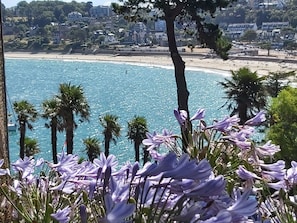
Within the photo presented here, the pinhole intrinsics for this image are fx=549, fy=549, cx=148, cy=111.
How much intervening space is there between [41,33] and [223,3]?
97.6 m

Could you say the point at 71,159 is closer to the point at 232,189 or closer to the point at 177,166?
the point at 232,189

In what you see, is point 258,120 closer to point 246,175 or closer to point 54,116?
point 246,175

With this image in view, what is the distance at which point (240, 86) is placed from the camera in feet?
55.0

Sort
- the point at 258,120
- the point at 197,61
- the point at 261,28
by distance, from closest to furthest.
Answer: the point at 258,120
the point at 197,61
the point at 261,28

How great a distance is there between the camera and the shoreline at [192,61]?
58.5m

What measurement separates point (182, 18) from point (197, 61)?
55.9 metres

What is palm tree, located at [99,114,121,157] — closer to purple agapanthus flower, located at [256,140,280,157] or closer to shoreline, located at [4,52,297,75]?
purple agapanthus flower, located at [256,140,280,157]

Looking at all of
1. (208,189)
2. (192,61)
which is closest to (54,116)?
(208,189)

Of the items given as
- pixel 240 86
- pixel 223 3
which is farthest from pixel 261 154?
pixel 240 86

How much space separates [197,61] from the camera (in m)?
69.2

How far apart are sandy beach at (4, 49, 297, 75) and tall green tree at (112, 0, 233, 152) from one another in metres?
35.4

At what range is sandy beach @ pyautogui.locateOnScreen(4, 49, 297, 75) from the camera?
2304 inches

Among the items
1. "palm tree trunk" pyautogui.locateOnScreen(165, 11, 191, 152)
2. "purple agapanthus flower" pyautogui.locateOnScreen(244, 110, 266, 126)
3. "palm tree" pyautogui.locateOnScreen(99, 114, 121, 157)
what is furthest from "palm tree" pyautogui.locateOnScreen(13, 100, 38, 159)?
"purple agapanthus flower" pyautogui.locateOnScreen(244, 110, 266, 126)

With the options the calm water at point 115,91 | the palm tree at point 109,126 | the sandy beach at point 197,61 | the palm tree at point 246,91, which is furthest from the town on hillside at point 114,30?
the palm tree at point 246,91
